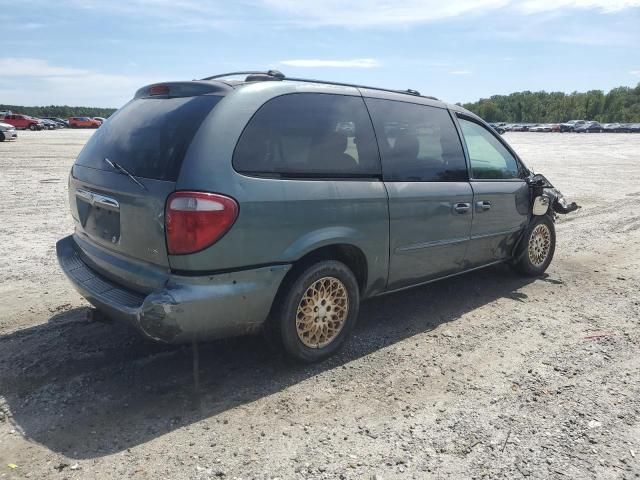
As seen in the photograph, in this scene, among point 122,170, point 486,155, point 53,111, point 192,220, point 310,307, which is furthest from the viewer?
point 53,111

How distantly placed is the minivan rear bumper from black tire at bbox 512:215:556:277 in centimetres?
333

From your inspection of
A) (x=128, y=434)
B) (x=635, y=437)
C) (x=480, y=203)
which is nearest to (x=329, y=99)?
(x=480, y=203)

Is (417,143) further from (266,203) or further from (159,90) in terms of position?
(159,90)

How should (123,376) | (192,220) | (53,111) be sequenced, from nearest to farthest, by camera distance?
1. (192,220)
2. (123,376)
3. (53,111)

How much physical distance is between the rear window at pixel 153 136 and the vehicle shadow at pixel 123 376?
1350 mm

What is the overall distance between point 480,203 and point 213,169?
2.73 metres

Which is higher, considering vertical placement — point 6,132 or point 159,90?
Result: point 159,90

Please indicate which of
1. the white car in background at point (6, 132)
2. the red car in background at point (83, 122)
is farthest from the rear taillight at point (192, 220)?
the red car in background at point (83, 122)

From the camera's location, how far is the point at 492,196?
4984 mm

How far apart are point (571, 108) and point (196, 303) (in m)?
135

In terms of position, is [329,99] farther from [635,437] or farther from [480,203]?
[635,437]

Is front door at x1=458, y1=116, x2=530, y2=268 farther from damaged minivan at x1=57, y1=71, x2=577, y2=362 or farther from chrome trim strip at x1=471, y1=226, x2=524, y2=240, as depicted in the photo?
damaged minivan at x1=57, y1=71, x2=577, y2=362

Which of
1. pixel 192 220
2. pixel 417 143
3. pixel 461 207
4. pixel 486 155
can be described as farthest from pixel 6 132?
pixel 192 220

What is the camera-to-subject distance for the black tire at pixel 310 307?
Answer: 3.47 metres
